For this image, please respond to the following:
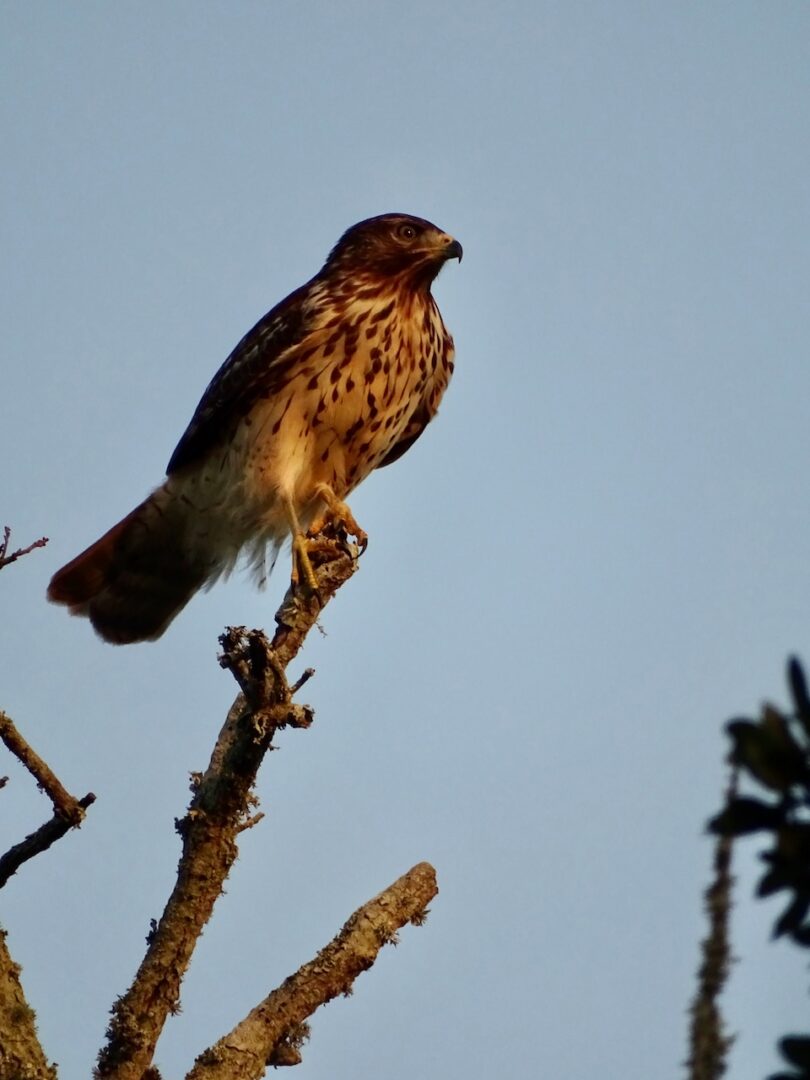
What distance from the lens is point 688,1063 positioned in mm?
1544

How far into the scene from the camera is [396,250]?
25.6ft

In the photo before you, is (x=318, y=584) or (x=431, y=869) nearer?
(x=431, y=869)

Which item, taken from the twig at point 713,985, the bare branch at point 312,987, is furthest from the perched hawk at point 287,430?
the twig at point 713,985

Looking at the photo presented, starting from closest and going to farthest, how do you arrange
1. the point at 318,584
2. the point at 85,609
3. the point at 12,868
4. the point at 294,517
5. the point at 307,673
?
the point at 12,868 → the point at 307,673 → the point at 318,584 → the point at 294,517 → the point at 85,609

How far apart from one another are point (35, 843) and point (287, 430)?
3.06 metres

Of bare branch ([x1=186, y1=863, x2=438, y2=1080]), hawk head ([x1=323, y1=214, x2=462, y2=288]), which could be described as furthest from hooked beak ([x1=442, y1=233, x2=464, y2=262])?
bare branch ([x1=186, y1=863, x2=438, y2=1080])

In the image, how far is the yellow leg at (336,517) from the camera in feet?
21.7

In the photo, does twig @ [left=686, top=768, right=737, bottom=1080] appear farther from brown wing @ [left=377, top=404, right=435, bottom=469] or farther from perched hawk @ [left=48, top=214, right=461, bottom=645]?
brown wing @ [left=377, top=404, right=435, bottom=469]

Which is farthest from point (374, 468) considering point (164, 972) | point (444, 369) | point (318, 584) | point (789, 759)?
point (789, 759)

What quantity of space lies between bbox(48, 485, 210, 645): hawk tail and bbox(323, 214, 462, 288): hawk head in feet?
5.24

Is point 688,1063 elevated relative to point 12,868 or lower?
lower

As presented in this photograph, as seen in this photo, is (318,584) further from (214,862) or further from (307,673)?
(214,862)

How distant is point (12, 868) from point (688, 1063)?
322cm

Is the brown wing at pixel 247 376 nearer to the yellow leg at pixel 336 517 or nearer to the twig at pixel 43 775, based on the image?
the yellow leg at pixel 336 517
